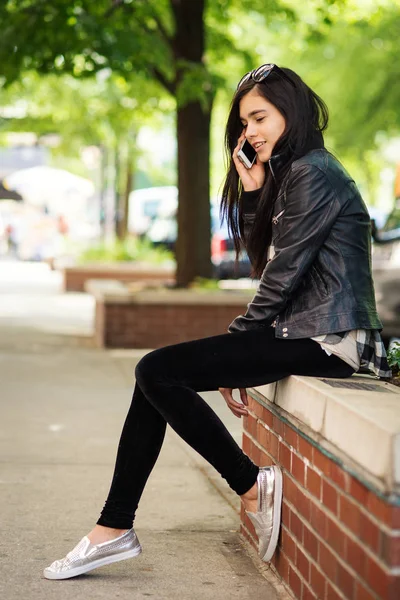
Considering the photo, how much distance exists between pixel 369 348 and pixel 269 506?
2.25 ft

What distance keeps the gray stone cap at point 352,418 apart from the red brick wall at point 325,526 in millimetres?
41

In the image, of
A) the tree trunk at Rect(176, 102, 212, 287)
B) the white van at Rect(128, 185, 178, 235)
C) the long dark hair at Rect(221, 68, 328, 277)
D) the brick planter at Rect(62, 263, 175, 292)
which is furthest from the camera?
the white van at Rect(128, 185, 178, 235)

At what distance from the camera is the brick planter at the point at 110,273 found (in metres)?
20.8

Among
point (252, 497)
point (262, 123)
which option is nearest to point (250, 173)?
point (262, 123)

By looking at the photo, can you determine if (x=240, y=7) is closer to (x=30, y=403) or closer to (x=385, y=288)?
(x=385, y=288)

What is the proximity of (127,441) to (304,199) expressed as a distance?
3.55 ft

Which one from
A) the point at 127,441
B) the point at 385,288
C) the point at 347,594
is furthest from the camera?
the point at 385,288

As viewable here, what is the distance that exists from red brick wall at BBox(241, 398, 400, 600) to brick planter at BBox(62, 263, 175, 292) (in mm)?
16413

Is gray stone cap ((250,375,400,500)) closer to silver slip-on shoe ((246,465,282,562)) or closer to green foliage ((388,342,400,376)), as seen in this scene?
silver slip-on shoe ((246,465,282,562))

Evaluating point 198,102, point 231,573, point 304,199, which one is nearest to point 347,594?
point 231,573

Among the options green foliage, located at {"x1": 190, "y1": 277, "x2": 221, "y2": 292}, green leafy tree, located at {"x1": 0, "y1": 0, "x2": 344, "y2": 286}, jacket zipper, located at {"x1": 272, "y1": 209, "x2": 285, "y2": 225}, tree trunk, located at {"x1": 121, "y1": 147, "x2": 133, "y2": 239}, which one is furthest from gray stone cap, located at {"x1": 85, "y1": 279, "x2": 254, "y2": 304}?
tree trunk, located at {"x1": 121, "y1": 147, "x2": 133, "y2": 239}

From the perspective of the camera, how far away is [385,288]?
1093 centimetres

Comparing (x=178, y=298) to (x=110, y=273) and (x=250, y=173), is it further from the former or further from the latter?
(x=110, y=273)

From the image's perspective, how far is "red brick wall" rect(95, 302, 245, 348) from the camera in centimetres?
1146
